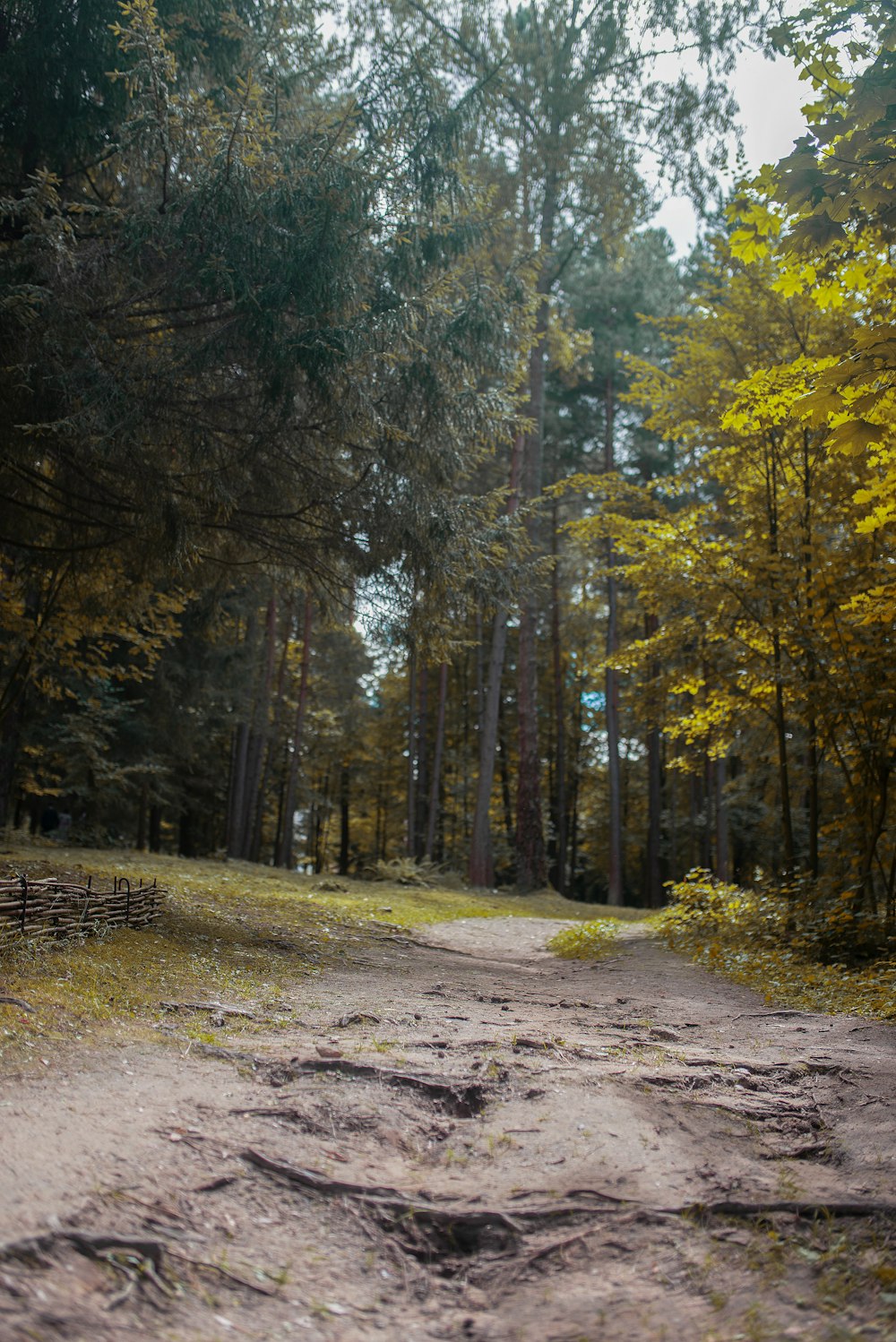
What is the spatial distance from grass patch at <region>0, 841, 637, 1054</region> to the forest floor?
299 mm

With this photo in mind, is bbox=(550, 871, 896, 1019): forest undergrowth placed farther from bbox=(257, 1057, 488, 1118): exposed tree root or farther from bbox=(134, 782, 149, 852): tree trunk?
bbox=(134, 782, 149, 852): tree trunk

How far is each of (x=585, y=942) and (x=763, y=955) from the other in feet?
7.50

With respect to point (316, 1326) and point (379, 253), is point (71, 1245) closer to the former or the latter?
point (316, 1326)

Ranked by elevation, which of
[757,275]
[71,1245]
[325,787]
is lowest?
[71,1245]

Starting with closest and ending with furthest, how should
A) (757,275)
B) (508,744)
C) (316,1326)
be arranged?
(316,1326), (757,275), (508,744)

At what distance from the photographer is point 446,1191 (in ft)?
9.87

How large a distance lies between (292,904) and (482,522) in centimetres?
501

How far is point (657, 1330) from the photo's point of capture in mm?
2375

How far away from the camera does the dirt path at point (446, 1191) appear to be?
2.38 metres

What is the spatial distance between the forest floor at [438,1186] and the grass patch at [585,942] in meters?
4.72

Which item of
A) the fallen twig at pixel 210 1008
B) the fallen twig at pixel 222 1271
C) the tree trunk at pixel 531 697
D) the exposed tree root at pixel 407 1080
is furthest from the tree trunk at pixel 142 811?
the fallen twig at pixel 222 1271

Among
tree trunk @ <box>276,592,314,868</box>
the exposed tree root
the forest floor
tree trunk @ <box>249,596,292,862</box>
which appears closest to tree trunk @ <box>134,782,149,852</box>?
tree trunk @ <box>249,596,292,862</box>

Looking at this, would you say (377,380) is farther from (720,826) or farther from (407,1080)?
(720,826)

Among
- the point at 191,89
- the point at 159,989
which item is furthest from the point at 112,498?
the point at 159,989
